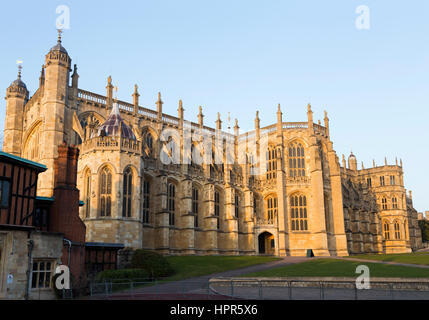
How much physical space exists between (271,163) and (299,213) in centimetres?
876

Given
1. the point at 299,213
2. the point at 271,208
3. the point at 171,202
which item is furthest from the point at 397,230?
the point at 171,202

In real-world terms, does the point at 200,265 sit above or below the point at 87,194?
below

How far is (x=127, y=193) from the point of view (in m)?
36.8

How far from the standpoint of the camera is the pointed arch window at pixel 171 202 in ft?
151

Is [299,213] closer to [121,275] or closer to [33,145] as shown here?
[121,275]

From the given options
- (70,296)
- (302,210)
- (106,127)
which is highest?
(106,127)

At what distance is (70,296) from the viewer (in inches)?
801

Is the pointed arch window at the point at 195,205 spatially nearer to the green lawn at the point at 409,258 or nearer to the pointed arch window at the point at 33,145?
the pointed arch window at the point at 33,145

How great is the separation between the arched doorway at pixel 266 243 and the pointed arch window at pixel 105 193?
27.3 metres

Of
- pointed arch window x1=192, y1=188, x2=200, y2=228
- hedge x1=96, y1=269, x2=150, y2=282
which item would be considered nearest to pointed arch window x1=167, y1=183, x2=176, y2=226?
pointed arch window x1=192, y1=188, x2=200, y2=228
